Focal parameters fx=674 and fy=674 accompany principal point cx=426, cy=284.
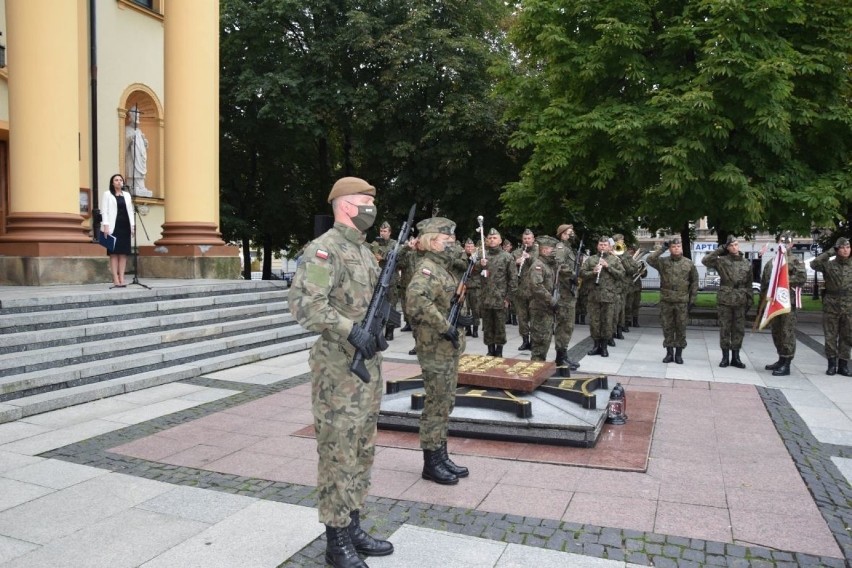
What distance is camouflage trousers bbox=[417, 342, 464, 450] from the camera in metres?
5.20

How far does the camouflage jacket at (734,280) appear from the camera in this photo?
10.9 metres

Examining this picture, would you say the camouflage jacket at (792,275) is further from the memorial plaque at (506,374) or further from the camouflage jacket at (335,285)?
the camouflage jacket at (335,285)

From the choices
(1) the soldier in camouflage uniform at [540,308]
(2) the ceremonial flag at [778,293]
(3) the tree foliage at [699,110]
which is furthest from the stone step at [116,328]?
(2) the ceremonial flag at [778,293]

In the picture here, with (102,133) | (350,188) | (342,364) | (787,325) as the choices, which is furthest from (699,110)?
(102,133)

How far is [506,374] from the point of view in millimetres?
7070

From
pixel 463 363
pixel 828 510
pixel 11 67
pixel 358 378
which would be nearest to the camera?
pixel 358 378

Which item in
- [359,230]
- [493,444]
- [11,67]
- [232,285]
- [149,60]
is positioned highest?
[149,60]

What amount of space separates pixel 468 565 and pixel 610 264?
362 inches

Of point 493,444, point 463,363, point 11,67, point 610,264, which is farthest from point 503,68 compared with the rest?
point 493,444

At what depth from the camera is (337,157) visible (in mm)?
29516

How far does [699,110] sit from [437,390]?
38.0ft

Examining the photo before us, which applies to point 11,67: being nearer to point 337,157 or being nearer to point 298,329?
point 298,329

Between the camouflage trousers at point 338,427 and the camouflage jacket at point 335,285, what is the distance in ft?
0.36

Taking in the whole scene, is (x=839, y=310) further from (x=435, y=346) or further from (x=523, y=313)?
(x=435, y=346)
